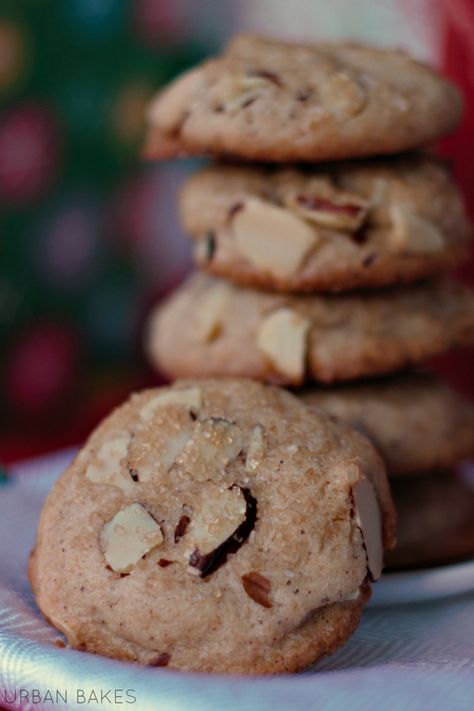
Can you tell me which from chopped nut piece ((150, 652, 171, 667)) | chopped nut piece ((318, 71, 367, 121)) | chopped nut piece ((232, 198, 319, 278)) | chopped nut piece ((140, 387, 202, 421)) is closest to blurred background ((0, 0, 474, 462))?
chopped nut piece ((318, 71, 367, 121))

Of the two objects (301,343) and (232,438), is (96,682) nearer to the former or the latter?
(232,438)

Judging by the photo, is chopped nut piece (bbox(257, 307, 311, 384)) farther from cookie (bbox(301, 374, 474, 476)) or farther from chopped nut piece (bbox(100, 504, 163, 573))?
chopped nut piece (bbox(100, 504, 163, 573))

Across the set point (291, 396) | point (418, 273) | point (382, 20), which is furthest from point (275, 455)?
point (382, 20)

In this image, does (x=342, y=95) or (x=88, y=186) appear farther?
(x=88, y=186)

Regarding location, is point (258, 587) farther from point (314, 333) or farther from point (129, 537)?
point (314, 333)

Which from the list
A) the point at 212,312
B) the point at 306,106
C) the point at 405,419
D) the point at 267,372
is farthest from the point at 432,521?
the point at 306,106
